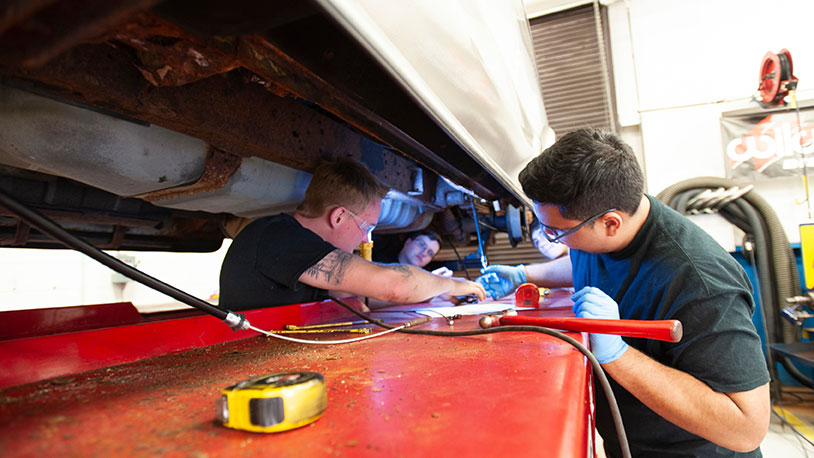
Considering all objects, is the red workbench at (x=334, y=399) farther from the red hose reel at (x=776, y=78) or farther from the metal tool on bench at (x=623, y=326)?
the red hose reel at (x=776, y=78)

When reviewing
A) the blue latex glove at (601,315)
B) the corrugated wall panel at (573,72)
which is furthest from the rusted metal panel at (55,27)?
the corrugated wall panel at (573,72)

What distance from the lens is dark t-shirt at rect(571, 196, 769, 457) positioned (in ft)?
3.01

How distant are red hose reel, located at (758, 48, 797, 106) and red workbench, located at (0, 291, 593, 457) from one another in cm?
386

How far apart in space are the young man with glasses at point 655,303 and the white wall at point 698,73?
324 centimetres

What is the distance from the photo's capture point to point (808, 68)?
3.55m

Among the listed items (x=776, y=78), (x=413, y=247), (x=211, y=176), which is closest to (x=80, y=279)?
(x=413, y=247)

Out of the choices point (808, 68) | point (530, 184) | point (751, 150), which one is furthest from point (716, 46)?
point (530, 184)

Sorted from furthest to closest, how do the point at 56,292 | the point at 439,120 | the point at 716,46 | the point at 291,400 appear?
the point at 716,46, the point at 56,292, the point at 439,120, the point at 291,400

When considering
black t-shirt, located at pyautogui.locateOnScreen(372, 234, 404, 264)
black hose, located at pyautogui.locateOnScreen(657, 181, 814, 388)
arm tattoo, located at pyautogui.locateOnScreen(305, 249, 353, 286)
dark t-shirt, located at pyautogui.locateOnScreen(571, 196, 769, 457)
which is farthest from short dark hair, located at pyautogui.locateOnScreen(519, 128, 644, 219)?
black hose, located at pyautogui.locateOnScreen(657, 181, 814, 388)

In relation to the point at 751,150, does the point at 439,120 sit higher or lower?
lower

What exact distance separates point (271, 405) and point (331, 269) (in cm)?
96

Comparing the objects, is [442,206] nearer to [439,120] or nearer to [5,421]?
[439,120]

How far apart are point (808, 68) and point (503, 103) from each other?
444 cm

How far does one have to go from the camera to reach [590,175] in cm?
112
